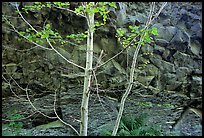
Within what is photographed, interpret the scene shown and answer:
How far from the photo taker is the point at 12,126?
3.94 metres

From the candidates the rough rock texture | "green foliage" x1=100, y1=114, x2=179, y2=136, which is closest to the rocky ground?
the rough rock texture

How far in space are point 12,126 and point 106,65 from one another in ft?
6.77

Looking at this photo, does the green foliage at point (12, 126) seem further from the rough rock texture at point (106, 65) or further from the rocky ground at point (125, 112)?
the rough rock texture at point (106, 65)

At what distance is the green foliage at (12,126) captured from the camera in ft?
12.3

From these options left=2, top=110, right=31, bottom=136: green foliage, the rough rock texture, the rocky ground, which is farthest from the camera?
the rough rock texture

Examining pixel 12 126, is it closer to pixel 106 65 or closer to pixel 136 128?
pixel 106 65

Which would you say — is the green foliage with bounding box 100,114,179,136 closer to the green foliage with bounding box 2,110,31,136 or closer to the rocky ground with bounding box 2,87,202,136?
the rocky ground with bounding box 2,87,202,136

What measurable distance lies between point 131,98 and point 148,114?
0.45 meters

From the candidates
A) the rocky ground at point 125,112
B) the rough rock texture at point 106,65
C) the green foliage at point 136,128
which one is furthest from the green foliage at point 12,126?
the green foliage at point 136,128

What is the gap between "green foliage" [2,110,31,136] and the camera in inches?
147

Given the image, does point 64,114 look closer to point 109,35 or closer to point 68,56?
point 68,56

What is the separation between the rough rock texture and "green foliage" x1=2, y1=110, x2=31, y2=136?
0.16 metres

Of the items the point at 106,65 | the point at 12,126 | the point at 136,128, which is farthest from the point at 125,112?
the point at 12,126

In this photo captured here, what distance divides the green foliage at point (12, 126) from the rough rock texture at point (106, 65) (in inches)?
6.5
